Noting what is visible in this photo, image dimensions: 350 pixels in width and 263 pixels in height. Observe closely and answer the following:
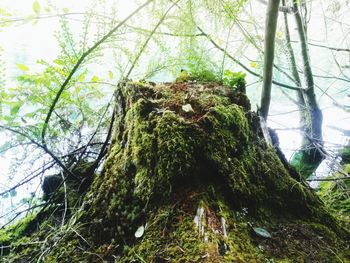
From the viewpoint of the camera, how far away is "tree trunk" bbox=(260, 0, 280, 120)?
6.53ft

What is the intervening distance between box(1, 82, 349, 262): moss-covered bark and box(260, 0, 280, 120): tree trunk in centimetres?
73

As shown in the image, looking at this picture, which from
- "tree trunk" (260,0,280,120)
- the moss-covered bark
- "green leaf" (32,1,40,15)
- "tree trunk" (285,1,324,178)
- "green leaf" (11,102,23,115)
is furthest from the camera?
"tree trunk" (285,1,324,178)

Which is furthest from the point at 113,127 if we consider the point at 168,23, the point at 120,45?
the point at 168,23

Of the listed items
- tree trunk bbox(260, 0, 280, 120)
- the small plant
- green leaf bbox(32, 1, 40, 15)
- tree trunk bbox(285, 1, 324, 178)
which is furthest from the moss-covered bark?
tree trunk bbox(285, 1, 324, 178)

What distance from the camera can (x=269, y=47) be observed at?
7.18 feet

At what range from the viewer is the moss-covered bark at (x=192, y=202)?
1.16m

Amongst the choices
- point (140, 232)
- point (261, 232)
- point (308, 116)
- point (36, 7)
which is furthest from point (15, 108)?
point (308, 116)

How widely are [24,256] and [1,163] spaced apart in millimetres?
1283

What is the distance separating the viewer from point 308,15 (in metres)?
4.15

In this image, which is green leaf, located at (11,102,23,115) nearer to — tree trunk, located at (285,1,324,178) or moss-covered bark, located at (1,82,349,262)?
moss-covered bark, located at (1,82,349,262)

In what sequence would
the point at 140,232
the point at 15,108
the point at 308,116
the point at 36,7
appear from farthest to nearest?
the point at 308,116, the point at 15,108, the point at 36,7, the point at 140,232

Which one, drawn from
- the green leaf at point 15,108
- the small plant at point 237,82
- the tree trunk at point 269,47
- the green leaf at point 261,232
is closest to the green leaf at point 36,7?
the green leaf at point 15,108

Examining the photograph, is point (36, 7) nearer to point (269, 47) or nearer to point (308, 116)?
point (269, 47)

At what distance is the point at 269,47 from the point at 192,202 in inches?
59.6
